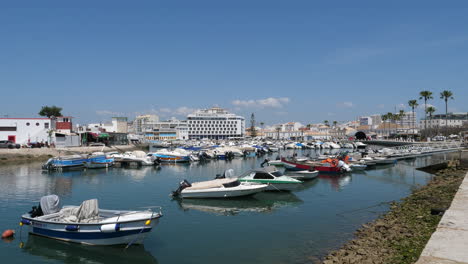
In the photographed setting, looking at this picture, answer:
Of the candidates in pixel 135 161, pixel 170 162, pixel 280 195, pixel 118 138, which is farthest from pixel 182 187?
pixel 118 138

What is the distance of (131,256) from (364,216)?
1356cm

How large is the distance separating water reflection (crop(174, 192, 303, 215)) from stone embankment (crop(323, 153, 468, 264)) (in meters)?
6.98

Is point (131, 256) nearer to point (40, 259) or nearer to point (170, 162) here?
point (40, 259)

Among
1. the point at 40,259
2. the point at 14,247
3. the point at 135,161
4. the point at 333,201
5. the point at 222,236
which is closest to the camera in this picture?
the point at 40,259

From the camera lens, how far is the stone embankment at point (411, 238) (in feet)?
35.5

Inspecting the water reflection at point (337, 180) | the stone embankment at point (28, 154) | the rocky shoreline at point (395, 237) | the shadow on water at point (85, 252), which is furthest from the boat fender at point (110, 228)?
the stone embankment at point (28, 154)

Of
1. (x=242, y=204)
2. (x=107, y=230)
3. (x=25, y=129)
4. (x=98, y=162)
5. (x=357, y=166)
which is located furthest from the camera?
(x=25, y=129)

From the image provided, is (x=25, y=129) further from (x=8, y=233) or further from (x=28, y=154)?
(x=8, y=233)

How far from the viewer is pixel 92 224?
1370 cm

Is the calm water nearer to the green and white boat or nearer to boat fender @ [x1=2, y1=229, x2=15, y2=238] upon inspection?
boat fender @ [x1=2, y1=229, x2=15, y2=238]

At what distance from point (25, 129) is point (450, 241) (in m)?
71.2

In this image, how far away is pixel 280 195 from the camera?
86.7 feet

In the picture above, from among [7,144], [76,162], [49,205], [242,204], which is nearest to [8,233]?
[49,205]

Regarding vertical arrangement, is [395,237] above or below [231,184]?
below
